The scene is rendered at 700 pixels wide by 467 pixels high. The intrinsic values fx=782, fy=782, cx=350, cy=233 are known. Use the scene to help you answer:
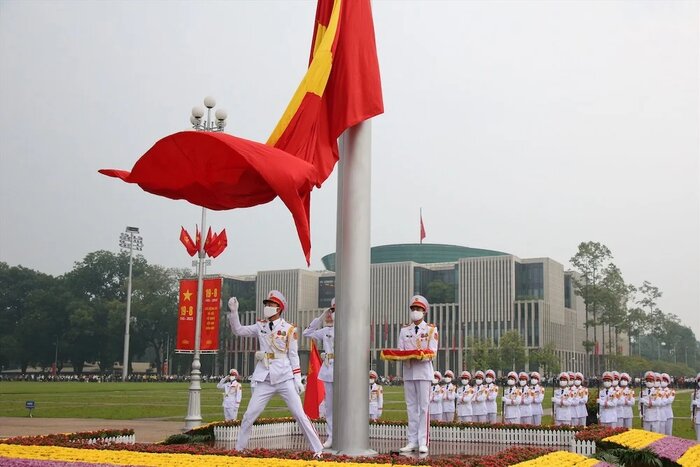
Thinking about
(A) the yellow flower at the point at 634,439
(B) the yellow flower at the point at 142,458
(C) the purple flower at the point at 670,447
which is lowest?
(C) the purple flower at the point at 670,447

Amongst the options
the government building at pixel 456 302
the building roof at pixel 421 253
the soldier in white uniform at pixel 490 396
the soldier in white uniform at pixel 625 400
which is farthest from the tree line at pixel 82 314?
the soldier in white uniform at pixel 625 400

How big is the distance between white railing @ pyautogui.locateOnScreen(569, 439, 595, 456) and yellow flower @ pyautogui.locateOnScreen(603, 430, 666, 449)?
24cm

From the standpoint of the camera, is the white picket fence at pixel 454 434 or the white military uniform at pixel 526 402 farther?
the white military uniform at pixel 526 402

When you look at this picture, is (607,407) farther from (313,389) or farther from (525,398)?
(313,389)

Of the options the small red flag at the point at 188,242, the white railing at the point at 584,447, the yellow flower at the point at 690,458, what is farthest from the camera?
the small red flag at the point at 188,242

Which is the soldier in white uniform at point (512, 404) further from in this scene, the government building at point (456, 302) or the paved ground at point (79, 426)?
the government building at point (456, 302)

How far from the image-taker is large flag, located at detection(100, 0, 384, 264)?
8.67 metres

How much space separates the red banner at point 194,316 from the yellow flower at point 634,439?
11.2m

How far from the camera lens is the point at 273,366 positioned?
32.5 feet

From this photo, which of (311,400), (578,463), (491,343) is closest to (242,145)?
(578,463)

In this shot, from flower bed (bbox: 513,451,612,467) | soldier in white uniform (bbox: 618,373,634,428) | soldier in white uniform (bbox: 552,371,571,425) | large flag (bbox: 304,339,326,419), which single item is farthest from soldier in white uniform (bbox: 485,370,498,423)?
flower bed (bbox: 513,451,612,467)

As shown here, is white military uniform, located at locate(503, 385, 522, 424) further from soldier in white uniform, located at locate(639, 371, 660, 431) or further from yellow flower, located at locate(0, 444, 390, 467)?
yellow flower, located at locate(0, 444, 390, 467)

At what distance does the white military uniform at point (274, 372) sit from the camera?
9573 mm

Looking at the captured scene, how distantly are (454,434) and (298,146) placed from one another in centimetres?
748
